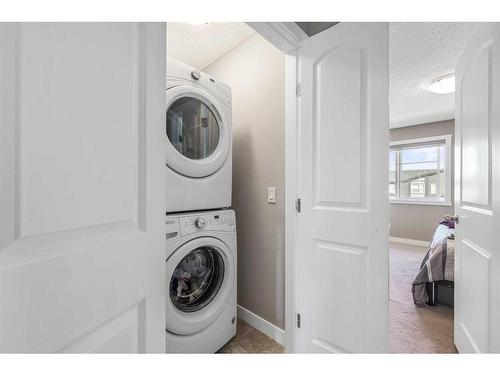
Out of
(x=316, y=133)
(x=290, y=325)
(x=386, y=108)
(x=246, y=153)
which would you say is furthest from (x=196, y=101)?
(x=290, y=325)

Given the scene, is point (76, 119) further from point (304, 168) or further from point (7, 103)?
point (304, 168)

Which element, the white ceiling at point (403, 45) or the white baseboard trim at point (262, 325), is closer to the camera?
the white baseboard trim at point (262, 325)

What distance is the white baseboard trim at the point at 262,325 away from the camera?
1608 mm

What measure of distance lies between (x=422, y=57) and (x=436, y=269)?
6.41 ft

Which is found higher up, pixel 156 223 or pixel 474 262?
pixel 156 223

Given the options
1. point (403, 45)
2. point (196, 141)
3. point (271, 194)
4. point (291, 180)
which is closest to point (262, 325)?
point (271, 194)

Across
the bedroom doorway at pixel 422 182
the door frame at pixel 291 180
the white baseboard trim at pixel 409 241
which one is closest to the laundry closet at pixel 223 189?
the door frame at pixel 291 180

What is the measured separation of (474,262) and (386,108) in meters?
1.01

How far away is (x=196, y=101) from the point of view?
4.74 feet

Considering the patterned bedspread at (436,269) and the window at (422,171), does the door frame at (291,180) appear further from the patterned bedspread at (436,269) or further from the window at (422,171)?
the window at (422,171)

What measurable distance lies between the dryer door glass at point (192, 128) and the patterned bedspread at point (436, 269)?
7.21 feet

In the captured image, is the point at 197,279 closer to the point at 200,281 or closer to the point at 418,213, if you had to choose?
the point at 200,281

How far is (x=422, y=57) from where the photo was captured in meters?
2.17
